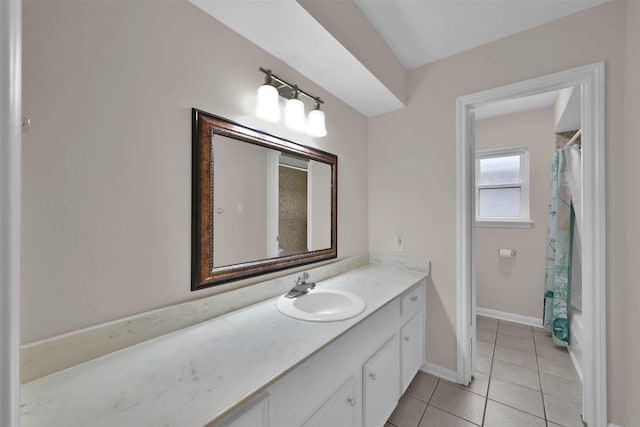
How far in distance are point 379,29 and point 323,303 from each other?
1773 mm

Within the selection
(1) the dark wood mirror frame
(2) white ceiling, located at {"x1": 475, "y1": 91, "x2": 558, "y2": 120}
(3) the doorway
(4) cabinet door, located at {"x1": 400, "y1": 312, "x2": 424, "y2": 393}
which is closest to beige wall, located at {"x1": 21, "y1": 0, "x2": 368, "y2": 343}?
(1) the dark wood mirror frame

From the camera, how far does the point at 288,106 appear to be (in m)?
1.45

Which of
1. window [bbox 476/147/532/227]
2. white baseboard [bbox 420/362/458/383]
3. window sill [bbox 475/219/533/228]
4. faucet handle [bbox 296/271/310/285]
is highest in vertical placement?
window [bbox 476/147/532/227]

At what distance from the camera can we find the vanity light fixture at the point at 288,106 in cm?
130

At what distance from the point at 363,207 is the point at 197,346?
5.51 ft

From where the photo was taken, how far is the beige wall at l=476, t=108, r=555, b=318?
2.79 m

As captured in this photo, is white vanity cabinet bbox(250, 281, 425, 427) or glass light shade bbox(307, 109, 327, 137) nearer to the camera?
white vanity cabinet bbox(250, 281, 425, 427)

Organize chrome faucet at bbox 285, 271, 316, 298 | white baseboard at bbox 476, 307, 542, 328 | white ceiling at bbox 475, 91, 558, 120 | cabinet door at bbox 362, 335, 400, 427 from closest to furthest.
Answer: cabinet door at bbox 362, 335, 400, 427, chrome faucet at bbox 285, 271, 316, 298, white ceiling at bbox 475, 91, 558, 120, white baseboard at bbox 476, 307, 542, 328

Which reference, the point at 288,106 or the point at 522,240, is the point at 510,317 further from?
Result: the point at 288,106

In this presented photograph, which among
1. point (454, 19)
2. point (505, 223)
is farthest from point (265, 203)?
point (505, 223)

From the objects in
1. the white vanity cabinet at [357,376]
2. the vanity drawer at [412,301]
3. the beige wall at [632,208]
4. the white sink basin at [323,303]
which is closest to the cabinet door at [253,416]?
the white vanity cabinet at [357,376]

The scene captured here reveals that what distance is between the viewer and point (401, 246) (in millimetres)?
2146

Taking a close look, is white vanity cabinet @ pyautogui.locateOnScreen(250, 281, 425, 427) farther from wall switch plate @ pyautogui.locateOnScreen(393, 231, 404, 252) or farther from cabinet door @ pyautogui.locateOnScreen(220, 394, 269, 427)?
wall switch plate @ pyautogui.locateOnScreen(393, 231, 404, 252)

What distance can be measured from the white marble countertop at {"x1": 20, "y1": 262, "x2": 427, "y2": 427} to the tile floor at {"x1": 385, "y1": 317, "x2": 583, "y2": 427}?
1.09 metres
